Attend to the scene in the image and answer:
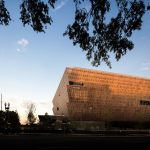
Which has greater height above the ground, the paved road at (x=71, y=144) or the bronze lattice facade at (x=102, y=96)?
the bronze lattice facade at (x=102, y=96)

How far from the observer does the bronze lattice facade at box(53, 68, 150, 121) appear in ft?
404

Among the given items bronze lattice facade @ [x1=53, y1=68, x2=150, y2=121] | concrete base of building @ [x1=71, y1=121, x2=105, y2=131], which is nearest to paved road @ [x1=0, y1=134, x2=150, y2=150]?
concrete base of building @ [x1=71, y1=121, x2=105, y2=131]

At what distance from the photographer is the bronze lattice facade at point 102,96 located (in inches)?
4847

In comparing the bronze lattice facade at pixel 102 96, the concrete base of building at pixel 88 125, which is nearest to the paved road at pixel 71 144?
the concrete base of building at pixel 88 125

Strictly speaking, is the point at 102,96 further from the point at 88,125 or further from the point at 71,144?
the point at 71,144

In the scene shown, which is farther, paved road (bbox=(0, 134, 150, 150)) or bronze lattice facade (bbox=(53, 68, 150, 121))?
bronze lattice facade (bbox=(53, 68, 150, 121))

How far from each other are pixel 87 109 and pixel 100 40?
112m

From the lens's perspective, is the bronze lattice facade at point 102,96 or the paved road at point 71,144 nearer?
the paved road at point 71,144

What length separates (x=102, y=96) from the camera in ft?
424

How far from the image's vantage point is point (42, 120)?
120 meters

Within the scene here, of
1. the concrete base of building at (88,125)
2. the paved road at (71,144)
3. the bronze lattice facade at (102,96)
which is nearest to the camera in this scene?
the paved road at (71,144)

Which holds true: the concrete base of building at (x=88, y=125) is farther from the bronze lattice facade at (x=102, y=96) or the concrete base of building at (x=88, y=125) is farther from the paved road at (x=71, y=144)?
the paved road at (x=71, y=144)

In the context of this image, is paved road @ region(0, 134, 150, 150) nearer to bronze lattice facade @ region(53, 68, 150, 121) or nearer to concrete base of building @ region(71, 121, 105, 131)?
concrete base of building @ region(71, 121, 105, 131)

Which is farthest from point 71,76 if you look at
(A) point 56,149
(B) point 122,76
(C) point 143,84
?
(A) point 56,149
